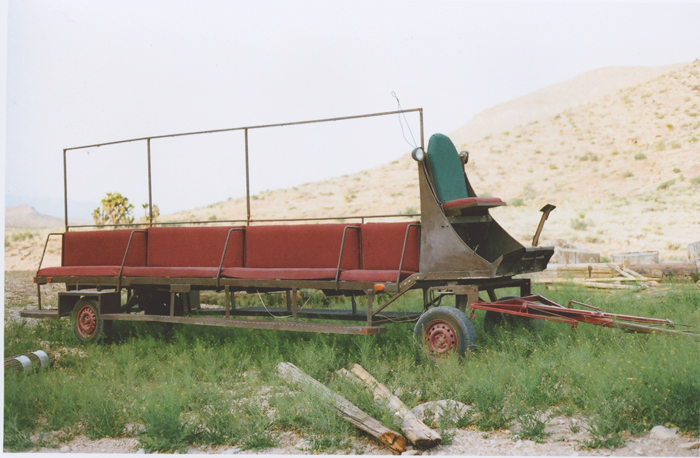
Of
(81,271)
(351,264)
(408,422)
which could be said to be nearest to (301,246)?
(351,264)

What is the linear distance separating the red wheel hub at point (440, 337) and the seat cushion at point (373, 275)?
1.96 ft

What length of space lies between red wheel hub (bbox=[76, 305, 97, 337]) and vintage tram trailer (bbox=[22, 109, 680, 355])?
1 centimetres

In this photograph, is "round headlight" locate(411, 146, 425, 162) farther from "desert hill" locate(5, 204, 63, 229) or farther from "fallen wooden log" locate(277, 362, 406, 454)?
"desert hill" locate(5, 204, 63, 229)

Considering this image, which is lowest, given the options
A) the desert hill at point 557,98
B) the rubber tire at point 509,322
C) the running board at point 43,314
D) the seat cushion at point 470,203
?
the rubber tire at point 509,322

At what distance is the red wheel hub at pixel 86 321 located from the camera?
8.70 m

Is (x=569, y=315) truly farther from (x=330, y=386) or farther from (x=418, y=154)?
(x=330, y=386)

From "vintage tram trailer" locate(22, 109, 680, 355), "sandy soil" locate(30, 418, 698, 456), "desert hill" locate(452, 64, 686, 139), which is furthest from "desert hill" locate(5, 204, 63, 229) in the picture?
"desert hill" locate(452, 64, 686, 139)

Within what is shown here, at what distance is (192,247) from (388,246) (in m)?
2.61

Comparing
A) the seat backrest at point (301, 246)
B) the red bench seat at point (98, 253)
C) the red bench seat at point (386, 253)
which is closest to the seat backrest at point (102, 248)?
the red bench seat at point (98, 253)

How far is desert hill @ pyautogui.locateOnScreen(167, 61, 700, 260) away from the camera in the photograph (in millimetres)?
24047

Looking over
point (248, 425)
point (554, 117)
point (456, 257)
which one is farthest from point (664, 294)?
point (554, 117)

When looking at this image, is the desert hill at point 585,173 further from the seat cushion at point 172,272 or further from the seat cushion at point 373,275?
the seat cushion at point 172,272

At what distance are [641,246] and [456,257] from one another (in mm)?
16392

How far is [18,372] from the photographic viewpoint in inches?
294
